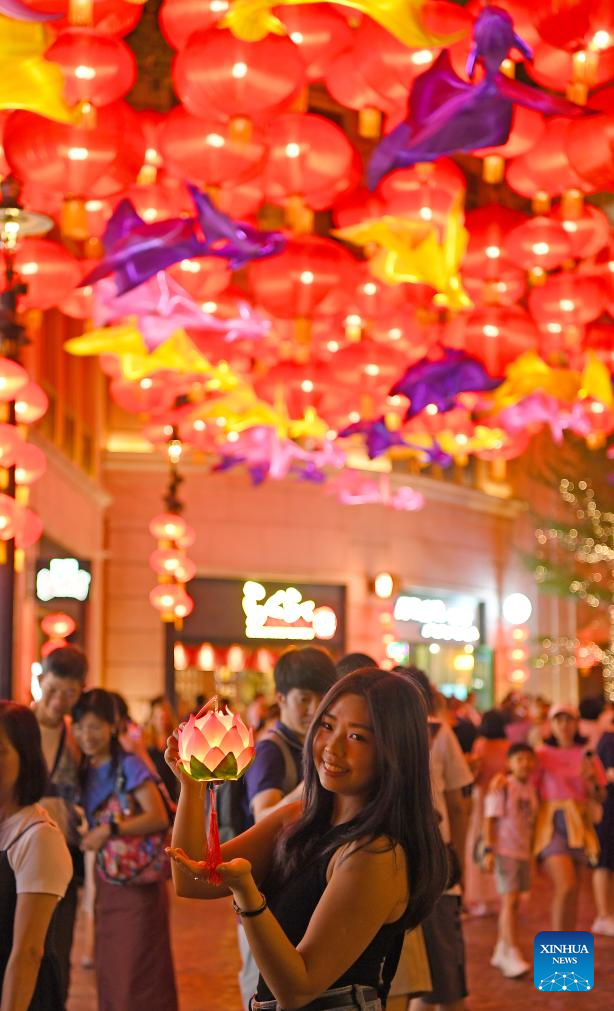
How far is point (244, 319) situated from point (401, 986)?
8.59 meters

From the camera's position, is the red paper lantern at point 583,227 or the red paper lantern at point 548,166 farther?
the red paper lantern at point 583,227

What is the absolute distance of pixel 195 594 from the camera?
85.6 ft

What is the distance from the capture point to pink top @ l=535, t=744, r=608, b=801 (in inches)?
397

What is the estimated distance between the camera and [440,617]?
29094mm

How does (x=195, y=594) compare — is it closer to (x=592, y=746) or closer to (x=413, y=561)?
(x=413, y=561)

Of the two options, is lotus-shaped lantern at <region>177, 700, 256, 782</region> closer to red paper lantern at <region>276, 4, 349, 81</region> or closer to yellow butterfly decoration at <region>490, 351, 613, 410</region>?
red paper lantern at <region>276, 4, 349, 81</region>

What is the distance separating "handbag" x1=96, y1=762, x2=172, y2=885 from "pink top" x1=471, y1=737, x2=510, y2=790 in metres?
6.38

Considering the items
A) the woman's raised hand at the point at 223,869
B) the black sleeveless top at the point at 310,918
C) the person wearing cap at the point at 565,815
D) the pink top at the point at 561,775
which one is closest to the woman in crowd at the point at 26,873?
the black sleeveless top at the point at 310,918

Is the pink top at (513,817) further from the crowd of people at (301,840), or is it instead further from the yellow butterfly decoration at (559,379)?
the yellow butterfly decoration at (559,379)

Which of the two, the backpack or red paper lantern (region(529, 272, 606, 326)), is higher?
red paper lantern (region(529, 272, 606, 326))

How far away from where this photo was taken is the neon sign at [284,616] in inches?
1038

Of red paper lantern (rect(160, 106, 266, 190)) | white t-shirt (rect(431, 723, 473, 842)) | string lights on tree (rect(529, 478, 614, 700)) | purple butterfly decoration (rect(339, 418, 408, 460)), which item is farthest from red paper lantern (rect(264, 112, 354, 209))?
string lights on tree (rect(529, 478, 614, 700))

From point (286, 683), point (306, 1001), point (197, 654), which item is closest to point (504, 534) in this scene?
point (197, 654)

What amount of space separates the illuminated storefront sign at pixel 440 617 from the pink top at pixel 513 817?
17.9 m
